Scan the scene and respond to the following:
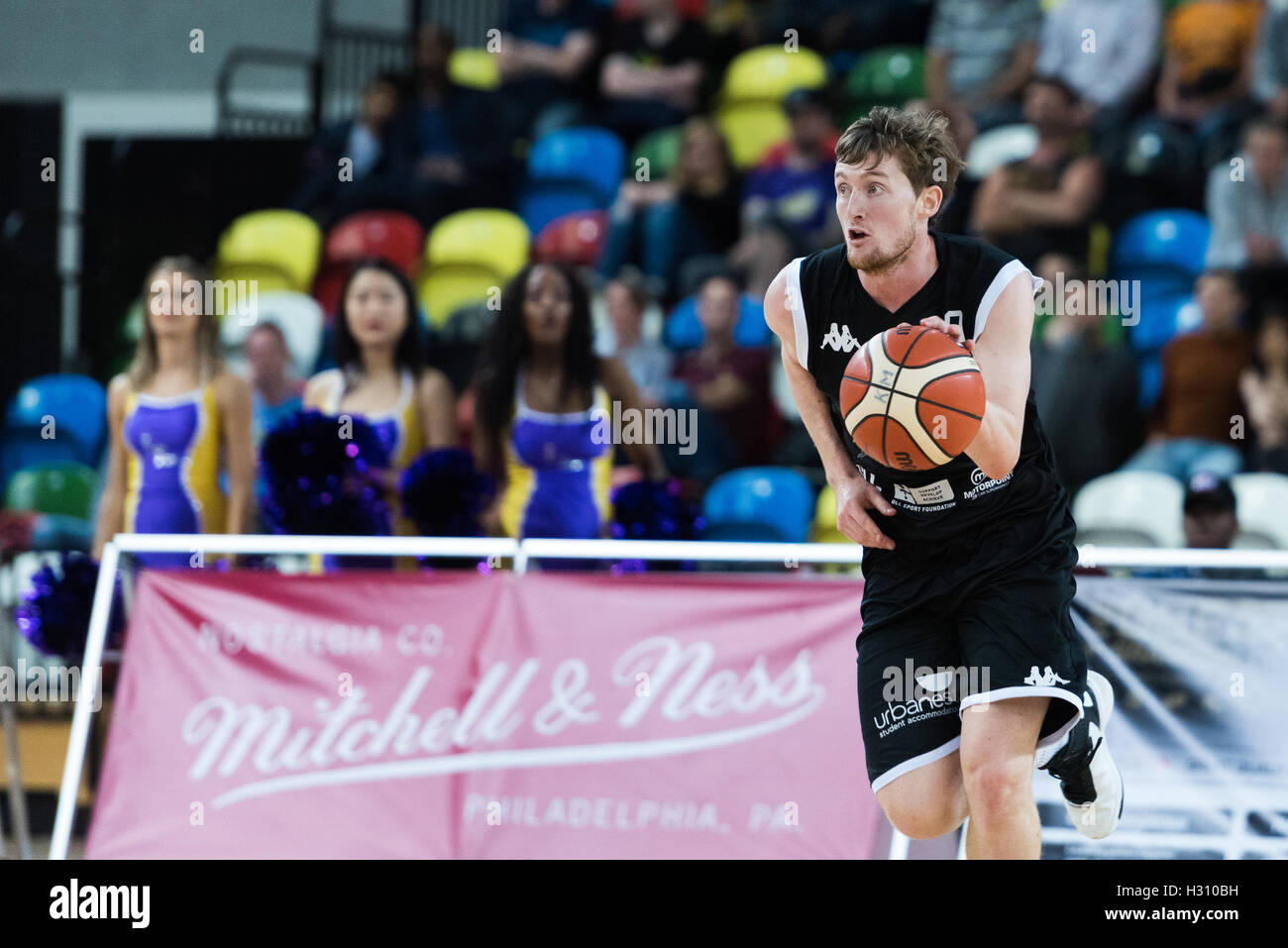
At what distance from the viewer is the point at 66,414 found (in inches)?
417

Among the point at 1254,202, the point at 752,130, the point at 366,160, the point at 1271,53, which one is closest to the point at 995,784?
the point at 1254,202

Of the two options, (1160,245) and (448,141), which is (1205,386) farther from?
(448,141)

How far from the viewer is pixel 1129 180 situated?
9.53 metres

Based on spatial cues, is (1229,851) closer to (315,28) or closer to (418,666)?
(418,666)

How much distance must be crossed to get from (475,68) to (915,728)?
9.87m

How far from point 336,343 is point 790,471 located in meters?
2.51

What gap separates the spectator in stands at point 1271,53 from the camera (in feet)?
31.0

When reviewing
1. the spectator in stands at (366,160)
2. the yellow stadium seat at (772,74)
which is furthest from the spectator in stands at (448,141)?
the yellow stadium seat at (772,74)

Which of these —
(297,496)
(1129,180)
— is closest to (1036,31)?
(1129,180)

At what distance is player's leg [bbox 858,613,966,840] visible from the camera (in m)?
4.11

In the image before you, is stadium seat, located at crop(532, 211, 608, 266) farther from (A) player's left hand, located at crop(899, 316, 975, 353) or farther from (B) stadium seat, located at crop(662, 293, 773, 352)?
(A) player's left hand, located at crop(899, 316, 975, 353)

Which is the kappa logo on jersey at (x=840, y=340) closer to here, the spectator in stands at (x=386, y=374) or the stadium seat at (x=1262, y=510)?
the spectator in stands at (x=386, y=374)

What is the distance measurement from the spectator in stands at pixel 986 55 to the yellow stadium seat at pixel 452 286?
10.4 feet

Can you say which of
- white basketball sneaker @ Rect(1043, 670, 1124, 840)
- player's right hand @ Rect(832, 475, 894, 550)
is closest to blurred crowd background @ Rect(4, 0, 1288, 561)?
white basketball sneaker @ Rect(1043, 670, 1124, 840)
